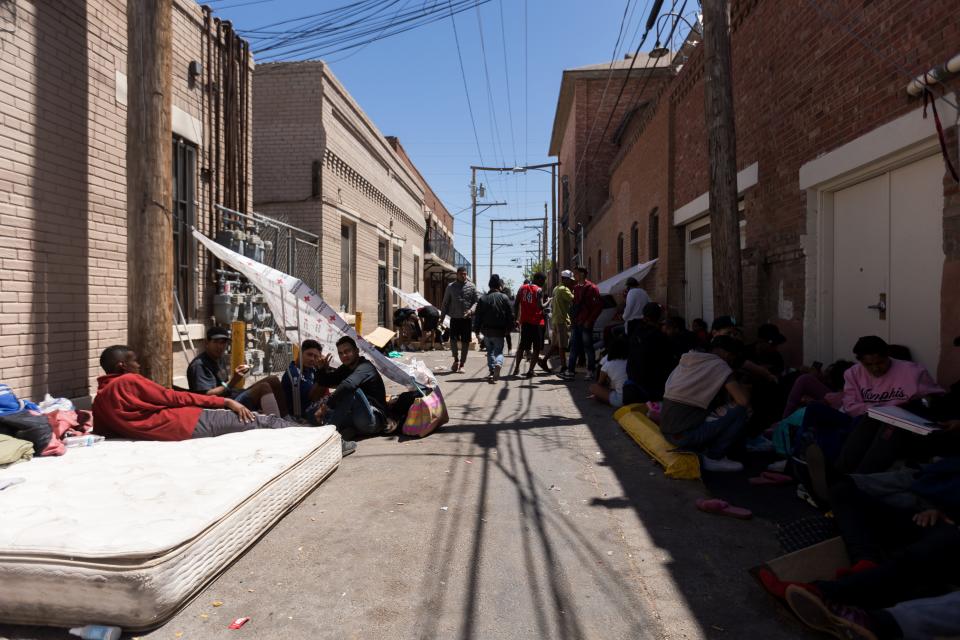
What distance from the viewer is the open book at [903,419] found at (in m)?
3.44

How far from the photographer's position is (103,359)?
505cm

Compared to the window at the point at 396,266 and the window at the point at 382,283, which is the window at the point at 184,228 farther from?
the window at the point at 396,266

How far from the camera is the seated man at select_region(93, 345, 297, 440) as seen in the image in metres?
4.86

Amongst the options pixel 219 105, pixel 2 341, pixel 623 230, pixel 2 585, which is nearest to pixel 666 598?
pixel 2 585

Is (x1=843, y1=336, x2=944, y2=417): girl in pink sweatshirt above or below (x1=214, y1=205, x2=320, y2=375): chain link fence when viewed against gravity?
below

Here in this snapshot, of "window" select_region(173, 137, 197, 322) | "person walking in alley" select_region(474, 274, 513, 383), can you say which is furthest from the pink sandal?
"window" select_region(173, 137, 197, 322)

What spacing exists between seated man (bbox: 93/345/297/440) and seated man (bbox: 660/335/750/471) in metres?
3.42

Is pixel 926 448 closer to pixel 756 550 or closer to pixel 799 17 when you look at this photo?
pixel 756 550

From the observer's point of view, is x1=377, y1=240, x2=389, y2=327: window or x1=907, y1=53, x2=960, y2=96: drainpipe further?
x1=377, y1=240, x2=389, y2=327: window

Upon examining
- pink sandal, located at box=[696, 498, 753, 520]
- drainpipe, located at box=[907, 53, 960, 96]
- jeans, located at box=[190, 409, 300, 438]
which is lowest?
pink sandal, located at box=[696, 498, 753, 520]

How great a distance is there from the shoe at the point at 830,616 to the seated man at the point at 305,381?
4917 millimetres

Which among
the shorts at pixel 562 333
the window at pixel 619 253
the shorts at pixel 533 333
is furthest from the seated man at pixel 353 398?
the window at pixel 619 253

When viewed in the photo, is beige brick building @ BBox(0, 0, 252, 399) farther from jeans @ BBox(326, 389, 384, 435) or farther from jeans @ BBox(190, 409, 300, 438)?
jeans @ BBox(326, 389, 384, 435)

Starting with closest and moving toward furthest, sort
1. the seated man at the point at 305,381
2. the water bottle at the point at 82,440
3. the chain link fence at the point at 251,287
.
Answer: the water bottle at the point at 82,440 → the seated man at the point at 305,381 → the chain link fence at the point at 251,287
